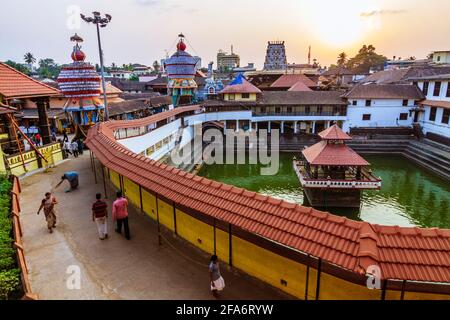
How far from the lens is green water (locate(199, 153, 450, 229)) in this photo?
796 inches

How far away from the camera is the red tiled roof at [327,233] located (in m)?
4.69

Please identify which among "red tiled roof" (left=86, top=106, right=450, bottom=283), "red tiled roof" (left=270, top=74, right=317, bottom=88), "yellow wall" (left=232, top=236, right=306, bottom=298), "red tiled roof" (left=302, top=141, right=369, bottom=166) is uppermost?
"red tiled roof" (left=270, top=74, right=317, bottom=88)

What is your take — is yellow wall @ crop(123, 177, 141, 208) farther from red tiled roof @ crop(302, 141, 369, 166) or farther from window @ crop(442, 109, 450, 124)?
window @ crop(442, 109, 450, 124)

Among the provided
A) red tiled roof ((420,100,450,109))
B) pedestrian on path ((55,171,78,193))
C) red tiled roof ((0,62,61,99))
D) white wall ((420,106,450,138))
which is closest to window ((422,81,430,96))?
red tiled roof ((420,100,450,109))

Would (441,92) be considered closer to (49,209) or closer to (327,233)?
(327,233)

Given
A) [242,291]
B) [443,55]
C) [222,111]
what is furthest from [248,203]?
[443,55]

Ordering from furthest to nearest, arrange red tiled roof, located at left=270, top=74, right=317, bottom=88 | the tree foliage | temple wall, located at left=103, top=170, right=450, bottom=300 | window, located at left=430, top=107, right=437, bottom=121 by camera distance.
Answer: the tree foliage
red tiled roof, located at left=270, top=74, right=317, bottom=88
window, located at left=430, top=107, right=437, bottom=121
temple wall, located at left=103, top=170, right=450, bottom=300

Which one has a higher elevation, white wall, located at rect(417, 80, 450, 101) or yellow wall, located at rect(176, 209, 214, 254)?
white wall, located at rect(417, 80, 450, 101)

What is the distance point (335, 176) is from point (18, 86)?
20.3m

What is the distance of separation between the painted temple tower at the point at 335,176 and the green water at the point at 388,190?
0.90m

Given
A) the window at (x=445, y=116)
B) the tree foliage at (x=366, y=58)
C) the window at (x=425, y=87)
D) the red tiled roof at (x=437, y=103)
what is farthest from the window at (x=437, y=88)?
the tree foliage at (x=366, y=58)

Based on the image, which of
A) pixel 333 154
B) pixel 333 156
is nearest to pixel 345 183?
pixel 333 156

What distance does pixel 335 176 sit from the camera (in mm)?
20672

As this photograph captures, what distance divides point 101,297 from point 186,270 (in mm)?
2050
